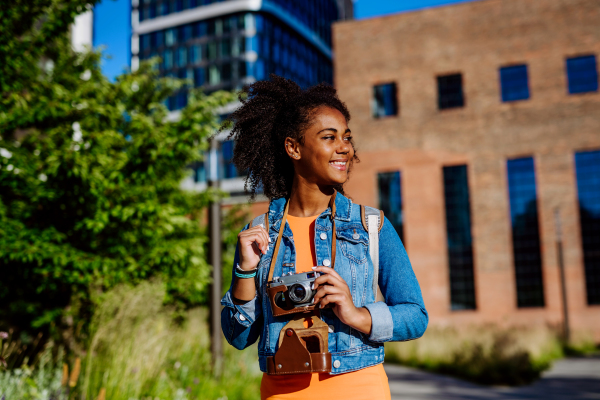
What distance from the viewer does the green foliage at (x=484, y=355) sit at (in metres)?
11.3

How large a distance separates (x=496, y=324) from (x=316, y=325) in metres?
22.5

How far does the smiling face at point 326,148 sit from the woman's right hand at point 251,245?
12.2 inches

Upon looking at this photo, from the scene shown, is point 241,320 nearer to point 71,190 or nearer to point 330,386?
point 330,386

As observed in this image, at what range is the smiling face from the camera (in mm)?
2027

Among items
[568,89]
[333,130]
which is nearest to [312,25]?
[568,89]

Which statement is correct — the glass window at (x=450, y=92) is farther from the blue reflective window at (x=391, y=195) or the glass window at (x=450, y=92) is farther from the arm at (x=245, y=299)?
the arm at (x=245, y=299)

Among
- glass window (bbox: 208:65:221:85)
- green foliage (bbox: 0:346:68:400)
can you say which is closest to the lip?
green foliage (bbox: 0:346:68:400)

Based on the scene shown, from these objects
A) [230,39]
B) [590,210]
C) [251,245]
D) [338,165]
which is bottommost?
[251,245]

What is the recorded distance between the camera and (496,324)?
876 inches

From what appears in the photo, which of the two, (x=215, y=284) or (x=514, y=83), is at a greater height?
(x=514, y=83)

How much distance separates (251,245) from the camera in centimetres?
197

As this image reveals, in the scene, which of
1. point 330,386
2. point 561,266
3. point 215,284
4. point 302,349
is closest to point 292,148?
point 302,349

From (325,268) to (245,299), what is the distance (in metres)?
0.41

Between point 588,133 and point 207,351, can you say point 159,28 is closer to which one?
point 588,133
